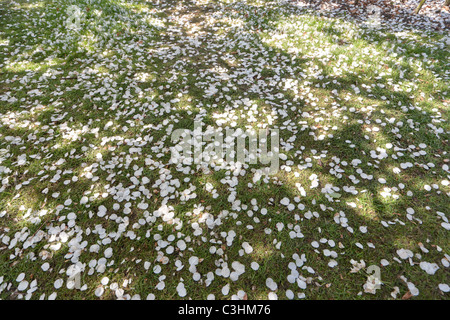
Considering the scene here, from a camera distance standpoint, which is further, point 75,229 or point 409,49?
point 409,49

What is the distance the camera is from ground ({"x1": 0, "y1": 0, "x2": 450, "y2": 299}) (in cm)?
316

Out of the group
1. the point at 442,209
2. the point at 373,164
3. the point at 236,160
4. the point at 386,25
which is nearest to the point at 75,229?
the point at 236,160

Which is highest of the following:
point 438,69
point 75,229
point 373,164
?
point 438,69

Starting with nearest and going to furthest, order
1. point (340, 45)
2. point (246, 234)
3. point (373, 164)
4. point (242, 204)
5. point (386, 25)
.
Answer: point (246, 234), point (242, 204), point (373, 164), point (340, 45), point (386, 25)

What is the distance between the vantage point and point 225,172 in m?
4.41

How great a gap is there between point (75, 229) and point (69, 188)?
90 cm

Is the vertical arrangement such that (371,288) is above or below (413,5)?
below

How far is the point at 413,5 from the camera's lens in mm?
10922

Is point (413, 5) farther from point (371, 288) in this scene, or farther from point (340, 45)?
point (371, 288)

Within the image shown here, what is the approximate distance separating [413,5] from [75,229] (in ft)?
51.3

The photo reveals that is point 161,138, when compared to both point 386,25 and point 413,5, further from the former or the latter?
point 413,5

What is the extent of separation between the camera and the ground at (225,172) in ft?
10.4

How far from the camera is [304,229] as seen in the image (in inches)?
141

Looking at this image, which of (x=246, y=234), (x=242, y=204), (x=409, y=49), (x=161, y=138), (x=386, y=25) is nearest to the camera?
(x=246, y=234)
